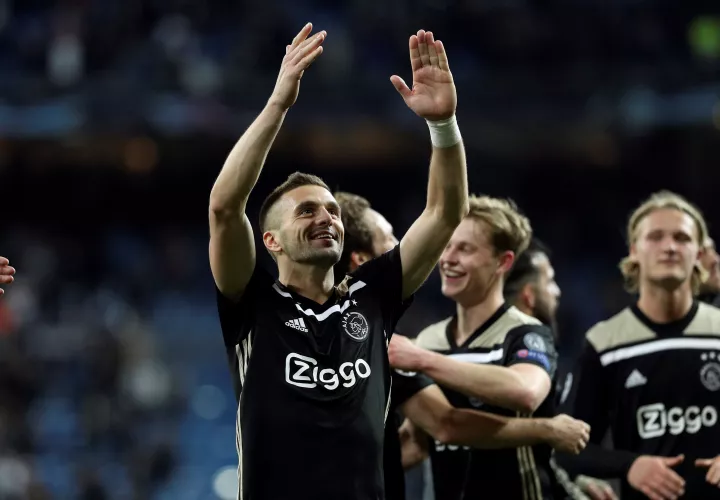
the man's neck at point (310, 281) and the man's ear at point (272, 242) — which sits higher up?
the man's ear at point (272, 242)

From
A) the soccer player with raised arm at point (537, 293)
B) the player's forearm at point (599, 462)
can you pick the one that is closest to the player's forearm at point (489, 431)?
the player's forearm at point (599, 462)

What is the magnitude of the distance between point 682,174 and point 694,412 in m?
14.1

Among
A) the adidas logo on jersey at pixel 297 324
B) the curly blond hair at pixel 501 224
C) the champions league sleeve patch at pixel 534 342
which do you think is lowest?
the adidas logo on jersey at pixel 297 324

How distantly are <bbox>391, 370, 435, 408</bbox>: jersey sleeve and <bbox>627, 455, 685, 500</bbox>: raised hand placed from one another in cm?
105

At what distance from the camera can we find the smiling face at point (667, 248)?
5.42m

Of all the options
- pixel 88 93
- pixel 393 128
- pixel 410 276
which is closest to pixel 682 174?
pixel 393 128

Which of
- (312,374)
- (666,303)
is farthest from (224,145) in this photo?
(312,374)

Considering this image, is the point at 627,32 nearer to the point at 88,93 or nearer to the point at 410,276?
the point at 88,93

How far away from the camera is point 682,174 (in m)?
18.8

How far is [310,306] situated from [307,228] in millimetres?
261

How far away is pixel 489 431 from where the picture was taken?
15.3 feet

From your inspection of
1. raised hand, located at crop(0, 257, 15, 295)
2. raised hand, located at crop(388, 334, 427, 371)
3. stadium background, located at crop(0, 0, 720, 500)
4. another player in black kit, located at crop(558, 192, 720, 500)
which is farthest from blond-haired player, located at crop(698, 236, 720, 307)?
stadium background, located at crop(0, 0, 720, 500)

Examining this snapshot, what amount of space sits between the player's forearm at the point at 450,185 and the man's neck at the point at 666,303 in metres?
1.69

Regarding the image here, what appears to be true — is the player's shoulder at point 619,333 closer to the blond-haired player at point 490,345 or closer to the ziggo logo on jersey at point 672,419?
the ziggo logo on jersey at point 672,419
